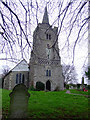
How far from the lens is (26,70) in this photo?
24.2m

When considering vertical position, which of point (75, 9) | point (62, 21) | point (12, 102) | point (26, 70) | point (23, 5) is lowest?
point (12, 102)

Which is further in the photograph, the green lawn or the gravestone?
the green lawn

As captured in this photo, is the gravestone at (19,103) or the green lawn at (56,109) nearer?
the gravestone at (19,103)

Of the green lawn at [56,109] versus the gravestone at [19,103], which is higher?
the gravestone at [19,103]

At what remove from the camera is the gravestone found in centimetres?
439

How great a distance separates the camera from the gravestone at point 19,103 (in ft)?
14.4

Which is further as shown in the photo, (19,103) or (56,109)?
(56,109)

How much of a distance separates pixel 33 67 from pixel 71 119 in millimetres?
18700

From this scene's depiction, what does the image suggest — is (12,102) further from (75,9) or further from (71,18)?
(75,9)

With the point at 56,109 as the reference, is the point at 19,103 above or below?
above

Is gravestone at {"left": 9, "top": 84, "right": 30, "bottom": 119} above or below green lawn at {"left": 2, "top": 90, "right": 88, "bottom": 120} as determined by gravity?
above

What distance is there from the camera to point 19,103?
4.49 m

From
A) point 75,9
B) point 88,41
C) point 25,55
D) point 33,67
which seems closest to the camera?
point 75,9

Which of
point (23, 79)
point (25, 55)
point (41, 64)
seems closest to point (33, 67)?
point (41, 64)
